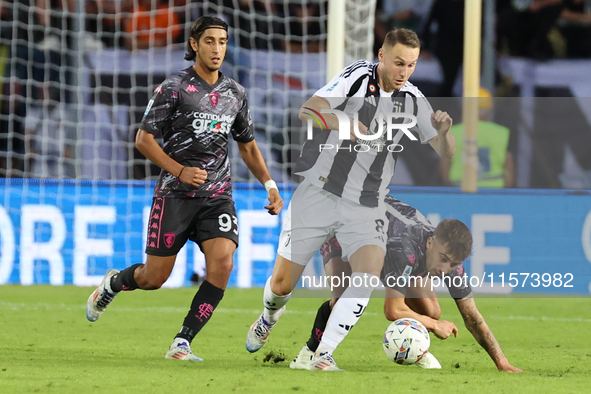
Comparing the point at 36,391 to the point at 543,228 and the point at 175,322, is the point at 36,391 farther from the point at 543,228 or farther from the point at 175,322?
the point at 543,228

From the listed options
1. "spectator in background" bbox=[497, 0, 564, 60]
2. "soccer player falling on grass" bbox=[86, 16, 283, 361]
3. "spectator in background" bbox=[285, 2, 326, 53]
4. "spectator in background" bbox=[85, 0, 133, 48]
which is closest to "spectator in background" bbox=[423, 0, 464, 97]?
"spectator in background" bbox=[497, 0, 564, 60]

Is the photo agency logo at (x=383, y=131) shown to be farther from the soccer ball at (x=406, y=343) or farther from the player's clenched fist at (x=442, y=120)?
the soccer ball at (x=406, y=343)

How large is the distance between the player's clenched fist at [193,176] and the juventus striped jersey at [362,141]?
58 cm

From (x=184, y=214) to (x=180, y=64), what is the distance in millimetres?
6167

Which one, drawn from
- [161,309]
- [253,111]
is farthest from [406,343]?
[253,111]

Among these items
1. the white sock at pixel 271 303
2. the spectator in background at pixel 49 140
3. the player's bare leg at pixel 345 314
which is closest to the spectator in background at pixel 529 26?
the spectator in background at pixel 49 140

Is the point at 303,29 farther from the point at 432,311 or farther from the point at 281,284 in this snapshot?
the point at 281,284

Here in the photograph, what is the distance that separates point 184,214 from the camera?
17.7 feet

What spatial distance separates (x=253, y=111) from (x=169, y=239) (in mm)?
5775

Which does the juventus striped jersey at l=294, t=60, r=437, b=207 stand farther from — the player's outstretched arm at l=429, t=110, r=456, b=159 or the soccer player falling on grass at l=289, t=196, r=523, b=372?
the soccer player falling on grass at l=289, t=196, r=523, b=372

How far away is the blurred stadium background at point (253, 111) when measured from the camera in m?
8.89

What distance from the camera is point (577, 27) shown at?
1376cm

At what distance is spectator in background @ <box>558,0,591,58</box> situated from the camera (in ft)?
44.8

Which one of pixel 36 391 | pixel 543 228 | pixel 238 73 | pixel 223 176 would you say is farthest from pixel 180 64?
pixel 36 391
